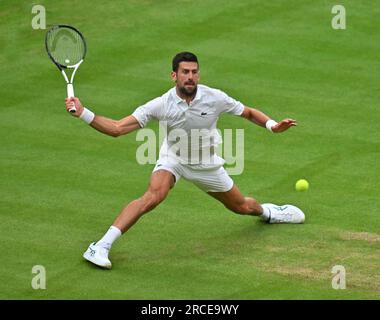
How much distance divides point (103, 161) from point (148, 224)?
2430mm

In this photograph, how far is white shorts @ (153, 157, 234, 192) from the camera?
13.3 metres

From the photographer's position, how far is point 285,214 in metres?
14.2

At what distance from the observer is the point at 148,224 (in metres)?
14.2

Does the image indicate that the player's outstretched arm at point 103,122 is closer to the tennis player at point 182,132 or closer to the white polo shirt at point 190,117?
the tennis player at point 182,132

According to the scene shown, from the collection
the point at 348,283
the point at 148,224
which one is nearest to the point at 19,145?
the point at 148,224

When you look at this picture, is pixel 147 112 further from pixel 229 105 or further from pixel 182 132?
pixel 229 105

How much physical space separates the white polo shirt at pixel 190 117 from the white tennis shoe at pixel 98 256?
1.42 meters

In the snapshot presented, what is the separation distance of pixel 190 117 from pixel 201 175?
2.52 ft

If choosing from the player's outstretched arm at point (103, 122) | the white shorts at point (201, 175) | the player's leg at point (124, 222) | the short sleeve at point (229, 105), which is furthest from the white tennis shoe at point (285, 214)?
the player's outstretched arm at point (103, 122)

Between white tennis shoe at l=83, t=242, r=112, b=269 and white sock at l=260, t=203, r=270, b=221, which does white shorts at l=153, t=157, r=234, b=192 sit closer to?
white sock at l=260, t=203, r=270, b=221

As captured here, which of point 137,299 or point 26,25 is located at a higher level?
point 26,25

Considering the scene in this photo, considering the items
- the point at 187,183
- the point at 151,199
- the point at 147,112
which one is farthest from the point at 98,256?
the point at 187,183

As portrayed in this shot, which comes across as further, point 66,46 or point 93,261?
point 66,46

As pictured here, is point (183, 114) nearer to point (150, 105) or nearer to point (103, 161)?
point (150, 105)
